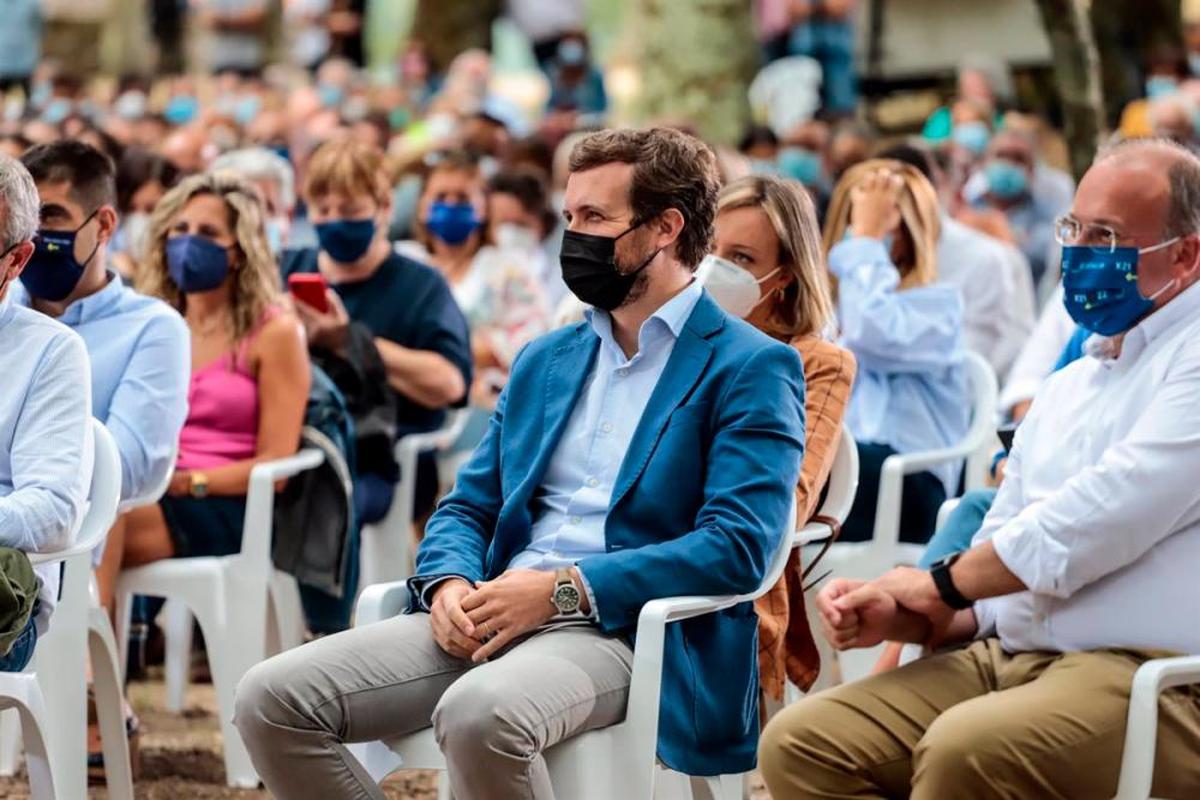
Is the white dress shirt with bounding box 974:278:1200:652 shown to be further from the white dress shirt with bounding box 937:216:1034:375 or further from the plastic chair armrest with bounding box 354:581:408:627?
the white dress shirt with bounding box 937:216:1034:375

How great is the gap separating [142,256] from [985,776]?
11.3 feet

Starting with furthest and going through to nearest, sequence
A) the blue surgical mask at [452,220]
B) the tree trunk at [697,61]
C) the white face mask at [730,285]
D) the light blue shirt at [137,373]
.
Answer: the tree trunk at [697,61] → the blue surgical mask at [452,220] → the light blue shirt at [137,373] → the white face mask at [730,285]

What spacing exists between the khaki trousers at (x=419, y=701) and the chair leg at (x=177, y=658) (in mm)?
2511

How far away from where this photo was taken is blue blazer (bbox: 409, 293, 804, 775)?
402cm

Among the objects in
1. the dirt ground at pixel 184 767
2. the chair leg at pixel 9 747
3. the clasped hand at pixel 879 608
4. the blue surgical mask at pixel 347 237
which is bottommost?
the dirt ground at pixel 184 767

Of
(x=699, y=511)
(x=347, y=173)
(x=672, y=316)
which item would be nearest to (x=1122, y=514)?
(x=699, y=511)

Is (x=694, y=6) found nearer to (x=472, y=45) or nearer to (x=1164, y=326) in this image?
(x=472, y=45)

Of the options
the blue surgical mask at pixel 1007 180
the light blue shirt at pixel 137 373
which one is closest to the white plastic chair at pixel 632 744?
the light blue shirt at pixel 137 373

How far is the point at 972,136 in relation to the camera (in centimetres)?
1304

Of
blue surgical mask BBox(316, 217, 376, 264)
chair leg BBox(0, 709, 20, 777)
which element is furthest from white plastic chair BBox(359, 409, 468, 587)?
chair leg BBox(0, 709, 20, 777)

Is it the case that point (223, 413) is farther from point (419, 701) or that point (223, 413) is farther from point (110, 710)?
point (419, 701)

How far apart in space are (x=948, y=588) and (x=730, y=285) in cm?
112

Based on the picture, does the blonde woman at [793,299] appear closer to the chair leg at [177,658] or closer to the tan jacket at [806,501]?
the tan jacket at [806,501]

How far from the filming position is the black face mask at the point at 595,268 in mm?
4258
